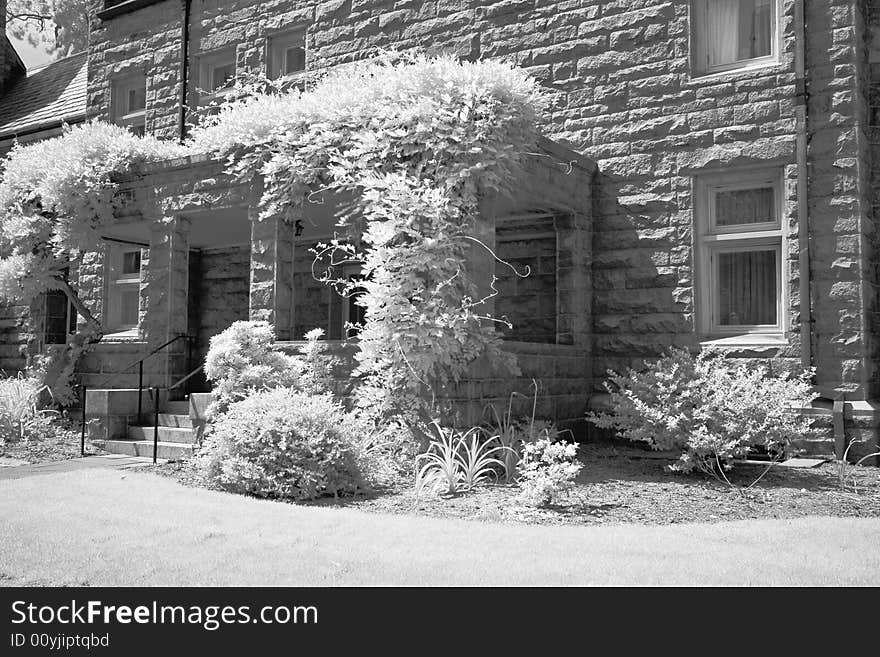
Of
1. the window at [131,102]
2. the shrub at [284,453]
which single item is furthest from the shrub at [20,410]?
the window at [131,102]

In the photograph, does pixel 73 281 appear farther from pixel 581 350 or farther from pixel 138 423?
pixel 581 350

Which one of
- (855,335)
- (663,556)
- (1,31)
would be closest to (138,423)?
(663,556)

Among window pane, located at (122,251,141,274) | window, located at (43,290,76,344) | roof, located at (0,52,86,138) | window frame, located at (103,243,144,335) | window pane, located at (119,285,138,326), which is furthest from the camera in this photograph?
roof, located at (0,52,86,138)

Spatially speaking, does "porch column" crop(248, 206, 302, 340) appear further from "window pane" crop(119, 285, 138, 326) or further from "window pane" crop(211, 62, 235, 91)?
"window pane" crop(211, 62, 235, 91)

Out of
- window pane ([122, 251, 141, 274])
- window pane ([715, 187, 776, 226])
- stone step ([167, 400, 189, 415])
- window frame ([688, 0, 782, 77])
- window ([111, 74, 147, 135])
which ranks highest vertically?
window ([111, 74, 147, 135])

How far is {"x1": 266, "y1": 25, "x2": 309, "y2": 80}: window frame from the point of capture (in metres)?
14.1

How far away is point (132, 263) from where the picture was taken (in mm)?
15570

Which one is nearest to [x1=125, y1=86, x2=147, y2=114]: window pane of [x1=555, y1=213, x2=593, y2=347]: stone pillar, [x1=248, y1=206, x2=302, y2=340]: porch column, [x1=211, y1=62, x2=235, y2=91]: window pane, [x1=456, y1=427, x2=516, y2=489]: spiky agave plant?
[x1=211, y1=62, x2=235, y2=91]: window pane

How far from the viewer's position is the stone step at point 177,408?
1100cm

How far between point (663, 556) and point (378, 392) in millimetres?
4189

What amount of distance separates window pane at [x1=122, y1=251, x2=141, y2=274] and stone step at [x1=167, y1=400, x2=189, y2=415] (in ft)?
16.8

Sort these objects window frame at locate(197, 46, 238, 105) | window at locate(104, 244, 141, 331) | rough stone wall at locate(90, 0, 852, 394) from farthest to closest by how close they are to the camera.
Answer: window frame at locate(197, 46, 238, 105)
window at locate(104, 244, 141, 331)
rough stone wall at locate(90, 0, 852, 394)

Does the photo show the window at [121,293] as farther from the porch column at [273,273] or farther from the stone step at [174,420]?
the porch column at [273,273]

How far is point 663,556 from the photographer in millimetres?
5453
